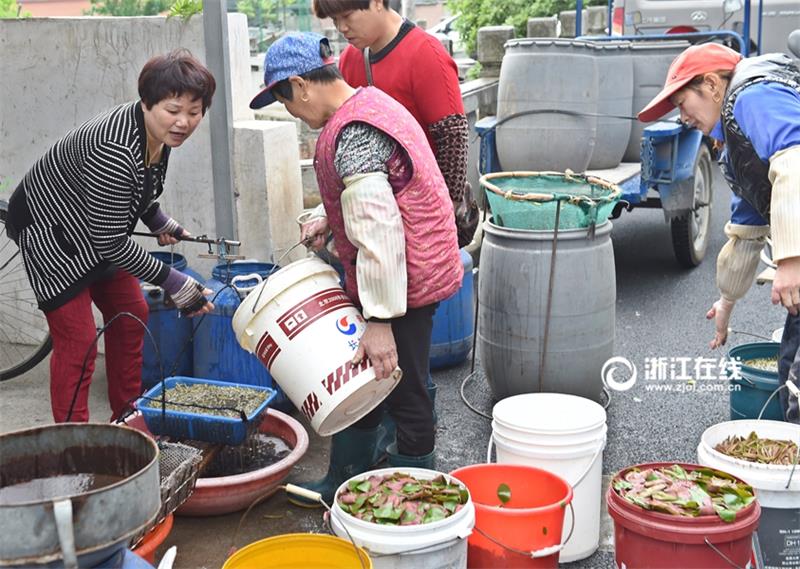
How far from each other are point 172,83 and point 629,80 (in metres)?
5.09

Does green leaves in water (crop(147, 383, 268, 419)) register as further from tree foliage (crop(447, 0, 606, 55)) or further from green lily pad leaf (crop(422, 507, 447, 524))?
tree foliage (crop(447, 0, 606, 55))

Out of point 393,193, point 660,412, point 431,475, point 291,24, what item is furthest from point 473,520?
point 291,24

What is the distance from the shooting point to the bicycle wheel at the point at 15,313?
6.18m

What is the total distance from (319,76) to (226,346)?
195cm

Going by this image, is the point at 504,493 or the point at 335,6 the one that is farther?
the point at 335,6

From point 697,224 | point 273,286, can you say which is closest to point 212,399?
point 273,286

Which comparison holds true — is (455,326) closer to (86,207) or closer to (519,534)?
(86,207)

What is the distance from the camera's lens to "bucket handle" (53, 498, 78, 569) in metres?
2.17

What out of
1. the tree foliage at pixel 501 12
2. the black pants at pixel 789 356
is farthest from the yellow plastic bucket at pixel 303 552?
the tree foliage at pixel 501 12

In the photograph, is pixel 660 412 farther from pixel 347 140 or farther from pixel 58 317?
pixel 58 317

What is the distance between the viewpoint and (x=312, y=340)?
358 cm

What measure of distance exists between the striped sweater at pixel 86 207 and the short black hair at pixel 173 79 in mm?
136

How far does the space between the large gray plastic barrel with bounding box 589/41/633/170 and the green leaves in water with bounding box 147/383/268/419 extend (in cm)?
437

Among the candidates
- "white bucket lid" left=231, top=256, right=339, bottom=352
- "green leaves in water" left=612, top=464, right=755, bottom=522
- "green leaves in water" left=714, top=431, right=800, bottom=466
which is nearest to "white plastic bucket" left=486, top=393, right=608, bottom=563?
"green leaves in water" left=612, top=464, right=755, bottom=522
